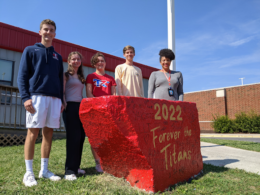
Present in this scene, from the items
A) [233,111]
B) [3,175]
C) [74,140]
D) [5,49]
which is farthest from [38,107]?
[233,111]

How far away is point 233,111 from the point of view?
18531mm

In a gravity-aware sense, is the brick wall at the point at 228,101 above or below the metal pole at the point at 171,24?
below

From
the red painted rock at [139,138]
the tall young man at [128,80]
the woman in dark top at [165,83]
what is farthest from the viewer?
the woman in dark top at [165,83]

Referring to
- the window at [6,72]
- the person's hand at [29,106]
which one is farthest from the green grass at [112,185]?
the window at [6,72]

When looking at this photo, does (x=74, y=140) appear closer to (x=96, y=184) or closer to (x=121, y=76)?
(x=96, y=184)

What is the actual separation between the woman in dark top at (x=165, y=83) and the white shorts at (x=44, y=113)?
1502 millimetres

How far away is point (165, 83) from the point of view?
3.26 meters

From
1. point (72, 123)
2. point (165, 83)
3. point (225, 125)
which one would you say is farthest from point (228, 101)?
point (72, 123)

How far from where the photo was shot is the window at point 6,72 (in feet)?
25.8

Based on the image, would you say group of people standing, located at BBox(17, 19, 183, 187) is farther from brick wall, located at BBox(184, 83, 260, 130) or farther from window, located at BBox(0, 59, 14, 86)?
brick wall, located at BBox(184, 83, 260, 130)

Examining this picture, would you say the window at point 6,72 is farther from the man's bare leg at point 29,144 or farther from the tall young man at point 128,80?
the tall young man at point 128,80

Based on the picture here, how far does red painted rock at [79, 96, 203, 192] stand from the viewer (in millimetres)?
2096

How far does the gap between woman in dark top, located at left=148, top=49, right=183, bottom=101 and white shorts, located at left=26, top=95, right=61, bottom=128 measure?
1.50 metres

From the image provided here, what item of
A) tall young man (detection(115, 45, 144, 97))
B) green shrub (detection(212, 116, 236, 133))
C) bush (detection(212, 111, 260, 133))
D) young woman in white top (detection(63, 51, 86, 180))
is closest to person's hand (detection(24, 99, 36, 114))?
young woman in white top (detection(63, 51, 86, 180))
